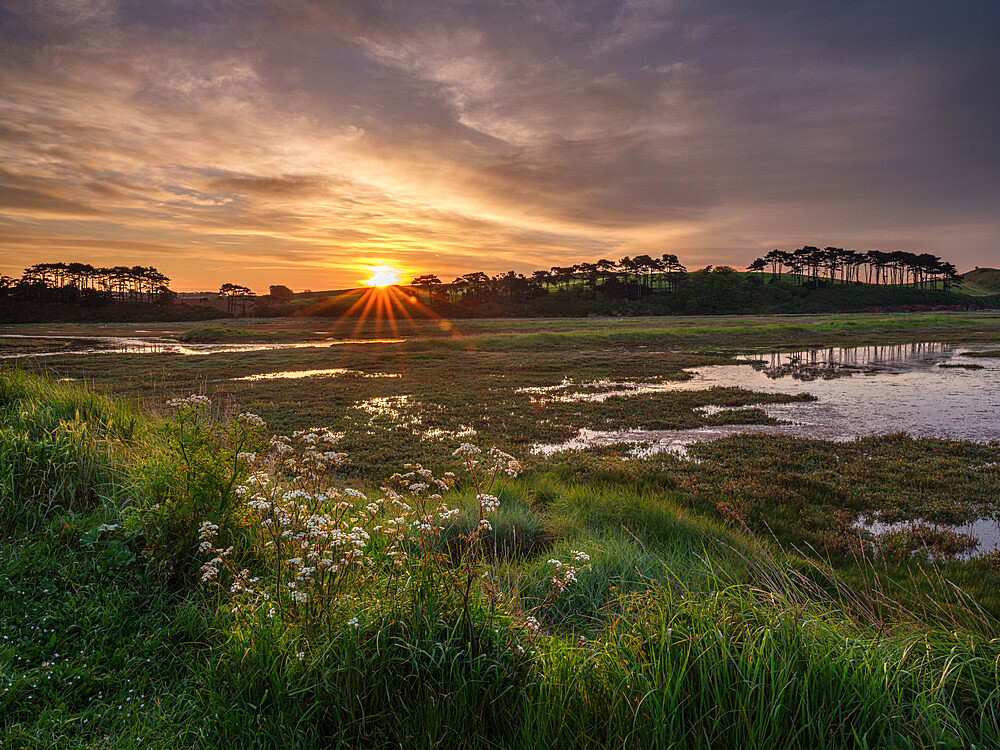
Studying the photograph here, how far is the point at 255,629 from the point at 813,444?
1595cm

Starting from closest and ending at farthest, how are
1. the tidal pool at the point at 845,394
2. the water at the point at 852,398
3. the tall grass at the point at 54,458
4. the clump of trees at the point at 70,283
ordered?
Answer: the tall grass at the point at 54,458
the water at the point at 852,398
the tidal pool at the point at 845,394
the clump of trees at the point at 70,283

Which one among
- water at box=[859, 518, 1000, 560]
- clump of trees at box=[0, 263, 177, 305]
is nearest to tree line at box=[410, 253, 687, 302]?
clump of trees at box=[0, 263, 177, 305]

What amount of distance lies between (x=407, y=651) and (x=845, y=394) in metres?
26.6

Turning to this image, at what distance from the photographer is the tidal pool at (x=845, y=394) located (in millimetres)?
16828

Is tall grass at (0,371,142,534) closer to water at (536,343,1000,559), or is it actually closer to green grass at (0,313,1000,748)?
green grass at (0,313,1000,748)

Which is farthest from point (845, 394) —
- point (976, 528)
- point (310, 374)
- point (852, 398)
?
point (310, 374)

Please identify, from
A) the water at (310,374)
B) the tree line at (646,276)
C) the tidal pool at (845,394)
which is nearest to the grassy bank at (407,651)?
the tidal pool at (845,394)

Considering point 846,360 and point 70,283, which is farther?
point 70,283

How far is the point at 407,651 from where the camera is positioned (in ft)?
12.7

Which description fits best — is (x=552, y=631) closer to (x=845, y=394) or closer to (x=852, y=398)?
(x=852, y=398)

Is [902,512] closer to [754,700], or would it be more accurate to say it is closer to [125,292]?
[754,700]

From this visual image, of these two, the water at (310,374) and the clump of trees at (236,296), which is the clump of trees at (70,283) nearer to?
the clump of trees at (236,296)

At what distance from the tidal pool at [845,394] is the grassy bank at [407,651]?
1038 cm

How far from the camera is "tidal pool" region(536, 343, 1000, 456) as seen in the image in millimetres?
16828
